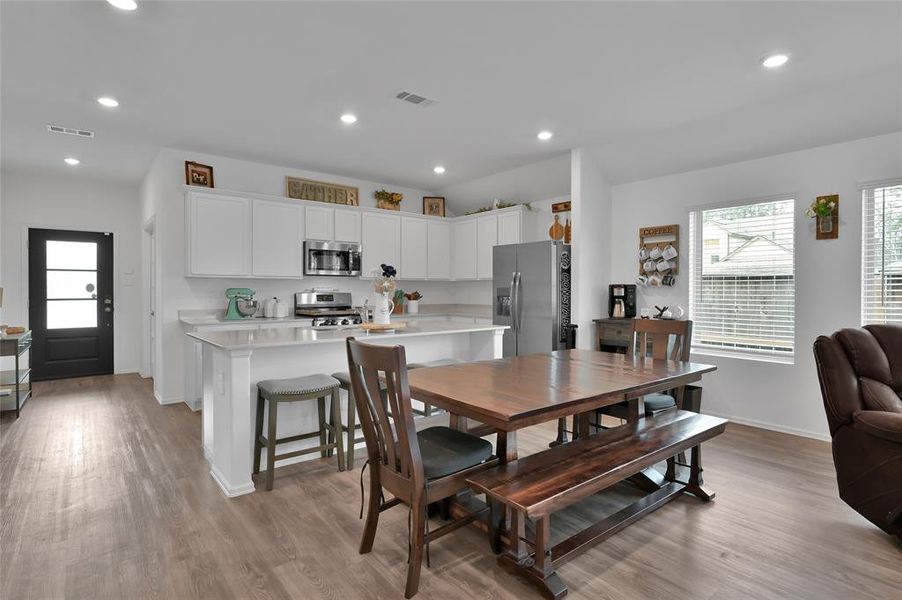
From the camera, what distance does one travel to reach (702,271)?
15.0 ft

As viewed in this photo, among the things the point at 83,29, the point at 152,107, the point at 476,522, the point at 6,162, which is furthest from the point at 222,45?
the point at 6,162

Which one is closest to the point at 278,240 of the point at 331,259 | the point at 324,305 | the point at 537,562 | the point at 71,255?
the point at 331,259

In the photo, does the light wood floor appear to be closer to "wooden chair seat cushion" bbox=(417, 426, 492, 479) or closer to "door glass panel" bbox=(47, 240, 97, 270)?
"wooden chair seat cushion" bbox=(417, 426, 492, 479)

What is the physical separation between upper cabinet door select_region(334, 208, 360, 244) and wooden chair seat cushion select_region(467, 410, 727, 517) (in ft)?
13.7

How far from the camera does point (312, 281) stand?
5863 millimetres

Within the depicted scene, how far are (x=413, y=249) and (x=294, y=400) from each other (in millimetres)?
3762

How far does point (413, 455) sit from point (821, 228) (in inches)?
152

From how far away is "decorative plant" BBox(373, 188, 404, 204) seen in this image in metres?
6.24

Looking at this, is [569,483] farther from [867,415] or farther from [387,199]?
[387,199]

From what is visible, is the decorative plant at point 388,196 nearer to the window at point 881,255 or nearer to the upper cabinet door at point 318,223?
the upper cabinet door at point 318,223

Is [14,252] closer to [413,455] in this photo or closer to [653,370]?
[413,455]

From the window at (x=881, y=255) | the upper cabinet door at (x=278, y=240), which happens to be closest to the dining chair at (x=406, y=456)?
the window at (x=881, y=255)

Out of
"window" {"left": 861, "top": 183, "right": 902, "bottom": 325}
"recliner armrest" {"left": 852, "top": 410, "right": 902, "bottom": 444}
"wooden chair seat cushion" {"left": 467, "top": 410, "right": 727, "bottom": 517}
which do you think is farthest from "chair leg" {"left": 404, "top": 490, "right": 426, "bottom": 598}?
"window" {"left": 861, "top": 183, "right": 902, "bottom": 325}

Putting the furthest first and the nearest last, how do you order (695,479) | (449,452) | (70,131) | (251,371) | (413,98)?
(70,131) < (413,98) < (251,371) < (695,479) < (449,452)
